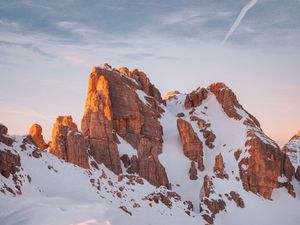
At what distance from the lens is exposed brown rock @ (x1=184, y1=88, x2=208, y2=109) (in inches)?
4879

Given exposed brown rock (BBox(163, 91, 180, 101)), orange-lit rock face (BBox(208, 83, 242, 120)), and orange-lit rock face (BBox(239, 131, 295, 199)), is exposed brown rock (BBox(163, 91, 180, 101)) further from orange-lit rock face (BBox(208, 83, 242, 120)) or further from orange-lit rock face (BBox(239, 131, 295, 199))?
orange-lit rock face (BBox(239, 131, 295, 199))

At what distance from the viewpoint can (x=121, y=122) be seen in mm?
100312

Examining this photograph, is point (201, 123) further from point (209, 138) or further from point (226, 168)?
point (226, 168)

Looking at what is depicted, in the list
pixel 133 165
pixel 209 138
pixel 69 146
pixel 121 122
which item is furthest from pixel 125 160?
pixel 209 138

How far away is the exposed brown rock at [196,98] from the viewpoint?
124m

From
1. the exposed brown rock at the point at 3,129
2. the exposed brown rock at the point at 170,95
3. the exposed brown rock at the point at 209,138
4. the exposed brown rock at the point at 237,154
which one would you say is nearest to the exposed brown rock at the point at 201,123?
the exposed brown rock at the point at 209,138

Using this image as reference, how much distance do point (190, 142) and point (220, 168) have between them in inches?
390

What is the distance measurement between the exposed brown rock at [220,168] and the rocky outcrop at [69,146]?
33.9m

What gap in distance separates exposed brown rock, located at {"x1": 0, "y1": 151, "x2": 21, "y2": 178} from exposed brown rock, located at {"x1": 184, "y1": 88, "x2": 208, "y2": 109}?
242 feet

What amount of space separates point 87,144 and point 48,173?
2847 cm

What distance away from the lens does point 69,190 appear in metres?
59.4

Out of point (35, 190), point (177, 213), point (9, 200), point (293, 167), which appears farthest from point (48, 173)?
point (293, 167)

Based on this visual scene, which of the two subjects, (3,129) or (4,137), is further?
(3,129)

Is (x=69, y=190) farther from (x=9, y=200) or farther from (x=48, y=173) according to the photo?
(x=9, y=200)
